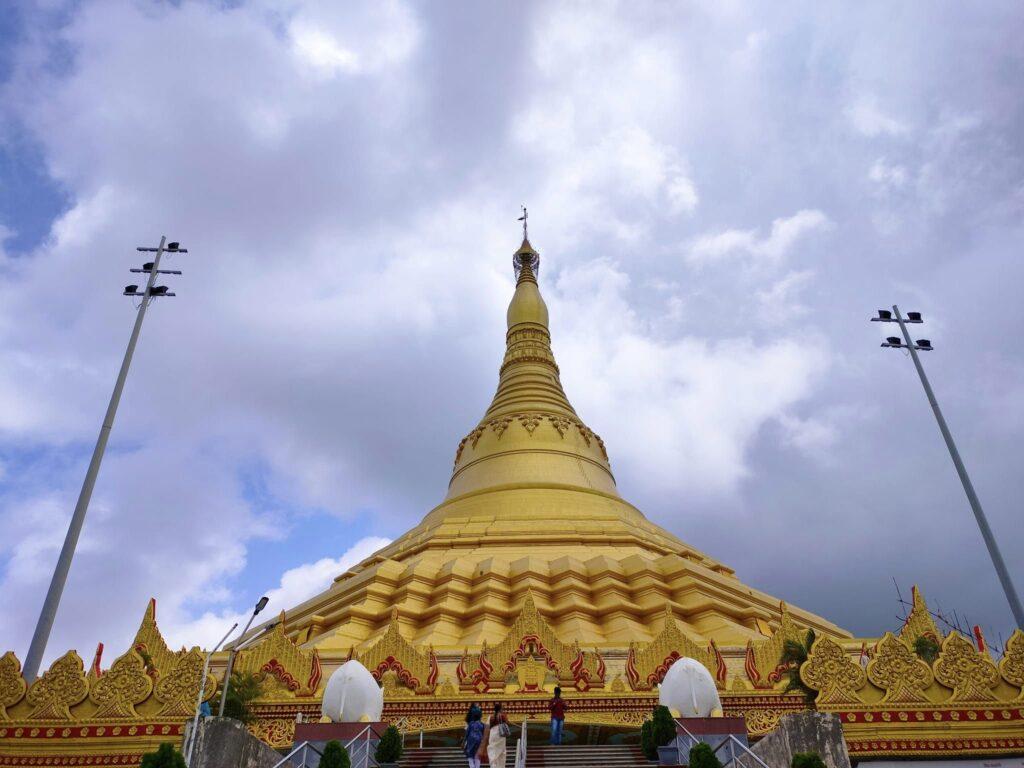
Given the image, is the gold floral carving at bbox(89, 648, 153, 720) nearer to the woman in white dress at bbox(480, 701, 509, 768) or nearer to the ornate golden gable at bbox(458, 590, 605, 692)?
the woman in white dress at bbox(480, 701, 509, 768)

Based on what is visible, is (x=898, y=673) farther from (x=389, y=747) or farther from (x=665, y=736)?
(x=389, y=747)

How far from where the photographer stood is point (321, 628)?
2050 centimetres

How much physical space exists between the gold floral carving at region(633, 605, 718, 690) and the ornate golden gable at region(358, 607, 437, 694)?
3.55 m

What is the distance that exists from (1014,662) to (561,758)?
5949 millimetres

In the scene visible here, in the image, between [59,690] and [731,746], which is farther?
[59,690]

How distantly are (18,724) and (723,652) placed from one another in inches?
510

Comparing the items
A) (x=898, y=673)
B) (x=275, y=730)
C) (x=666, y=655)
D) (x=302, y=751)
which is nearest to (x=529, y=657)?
(x=666, y=655)

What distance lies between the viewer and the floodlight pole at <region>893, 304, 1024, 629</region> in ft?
40.8

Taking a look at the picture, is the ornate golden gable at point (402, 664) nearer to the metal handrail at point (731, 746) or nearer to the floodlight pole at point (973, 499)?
the metal handrail at point (731, 746)

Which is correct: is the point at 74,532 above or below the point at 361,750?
above

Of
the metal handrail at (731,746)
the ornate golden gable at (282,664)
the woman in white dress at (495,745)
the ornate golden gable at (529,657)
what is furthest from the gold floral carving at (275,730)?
the metal handrail at (731,746)

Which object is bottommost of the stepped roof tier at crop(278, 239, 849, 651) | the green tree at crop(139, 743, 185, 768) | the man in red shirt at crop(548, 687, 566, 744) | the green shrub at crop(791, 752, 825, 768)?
the green shrub at crop(791, 752, 825, 768)

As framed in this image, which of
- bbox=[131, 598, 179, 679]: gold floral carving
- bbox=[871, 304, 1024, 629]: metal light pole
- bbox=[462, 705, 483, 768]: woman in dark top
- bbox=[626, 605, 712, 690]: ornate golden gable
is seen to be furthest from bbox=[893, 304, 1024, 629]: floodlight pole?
bbox=[131, 598, 179, 679]: gold floral carving

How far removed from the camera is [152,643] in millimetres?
11391
